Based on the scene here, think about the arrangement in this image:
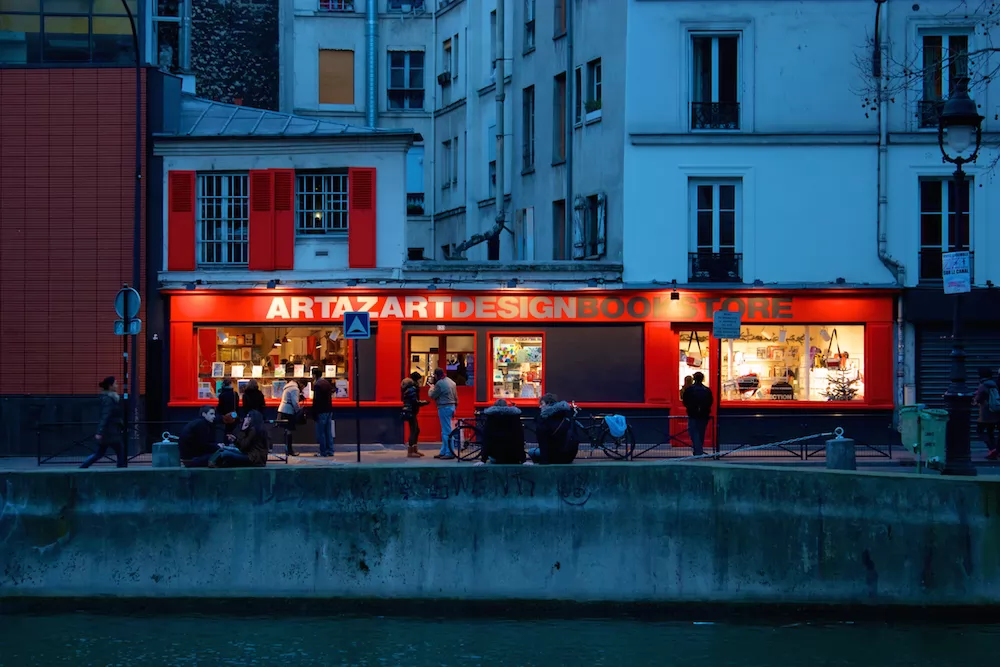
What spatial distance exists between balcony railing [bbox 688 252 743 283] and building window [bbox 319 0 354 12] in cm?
2033

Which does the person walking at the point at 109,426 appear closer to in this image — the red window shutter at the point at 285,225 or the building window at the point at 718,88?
the red window shutter at the point at 285,225

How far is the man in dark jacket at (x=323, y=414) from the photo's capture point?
26422 millimetres

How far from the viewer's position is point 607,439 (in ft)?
86.3

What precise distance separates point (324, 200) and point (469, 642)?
16931 mm

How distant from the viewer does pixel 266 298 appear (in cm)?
2947

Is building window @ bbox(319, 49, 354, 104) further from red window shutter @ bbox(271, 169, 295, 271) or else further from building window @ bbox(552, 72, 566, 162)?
red window shutter @ bbox(271, 169, 295, 271)

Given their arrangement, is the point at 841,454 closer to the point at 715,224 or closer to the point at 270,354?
the point at 715,224

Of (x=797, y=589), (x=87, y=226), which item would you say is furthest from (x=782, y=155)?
(x=797, y=589)

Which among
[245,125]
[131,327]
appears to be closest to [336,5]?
[245,125]

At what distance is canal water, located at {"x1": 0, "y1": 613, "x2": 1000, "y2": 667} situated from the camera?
13.4 metres

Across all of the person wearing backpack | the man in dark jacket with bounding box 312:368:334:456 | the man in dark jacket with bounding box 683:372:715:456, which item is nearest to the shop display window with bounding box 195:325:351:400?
the man in dark jacket with bounding box 312:368:334:456

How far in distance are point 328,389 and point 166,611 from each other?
456 inches

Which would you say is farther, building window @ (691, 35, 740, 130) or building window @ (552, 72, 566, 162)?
building window @ (552, 72, 566, 162)

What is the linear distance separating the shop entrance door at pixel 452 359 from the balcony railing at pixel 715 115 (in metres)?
6.44
